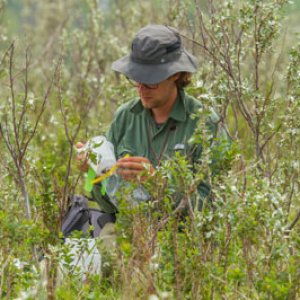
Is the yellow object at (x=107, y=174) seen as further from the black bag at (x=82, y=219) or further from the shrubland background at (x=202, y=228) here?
the black bag at (x=82, y=219)

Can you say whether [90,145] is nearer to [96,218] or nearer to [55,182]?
[55,182]

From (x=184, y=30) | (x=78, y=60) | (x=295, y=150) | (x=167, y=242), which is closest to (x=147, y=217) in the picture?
(x=167, y=242)

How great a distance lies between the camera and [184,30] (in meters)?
7.69

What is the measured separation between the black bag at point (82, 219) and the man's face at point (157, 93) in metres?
0.68

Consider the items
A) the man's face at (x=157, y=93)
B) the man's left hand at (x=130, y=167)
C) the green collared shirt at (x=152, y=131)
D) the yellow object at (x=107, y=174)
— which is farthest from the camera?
the green collared shirt at (x=152, y=131)

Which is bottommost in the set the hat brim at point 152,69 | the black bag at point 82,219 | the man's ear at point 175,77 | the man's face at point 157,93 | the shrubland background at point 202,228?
the black bag at point 82,219

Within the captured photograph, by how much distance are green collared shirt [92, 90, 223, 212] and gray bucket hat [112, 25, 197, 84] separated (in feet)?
0.82

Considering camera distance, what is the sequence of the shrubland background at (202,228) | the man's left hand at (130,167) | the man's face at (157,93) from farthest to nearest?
1. the man's face at (157,93)
2. the man's left hand at (130,167)
3. the shrubland background at (202,228)

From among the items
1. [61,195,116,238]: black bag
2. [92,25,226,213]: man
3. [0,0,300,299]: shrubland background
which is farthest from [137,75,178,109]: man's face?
[61,195,116,238]: black bag

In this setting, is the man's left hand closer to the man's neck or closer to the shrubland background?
the shrubland background

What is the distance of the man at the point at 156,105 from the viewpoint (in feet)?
15.3

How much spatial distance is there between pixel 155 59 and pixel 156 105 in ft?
0.88

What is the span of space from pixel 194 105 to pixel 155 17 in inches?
195

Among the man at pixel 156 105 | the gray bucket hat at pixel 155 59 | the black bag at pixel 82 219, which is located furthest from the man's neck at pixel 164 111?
the black bag at pixel 82 219
